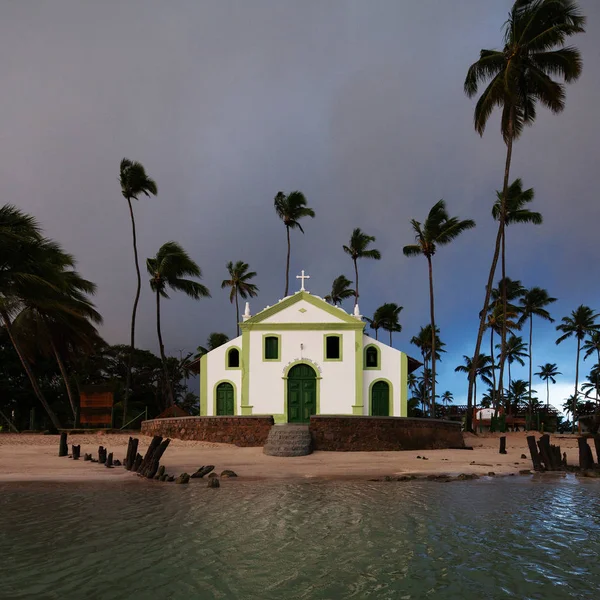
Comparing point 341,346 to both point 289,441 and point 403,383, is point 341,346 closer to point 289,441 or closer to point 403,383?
point 403,383

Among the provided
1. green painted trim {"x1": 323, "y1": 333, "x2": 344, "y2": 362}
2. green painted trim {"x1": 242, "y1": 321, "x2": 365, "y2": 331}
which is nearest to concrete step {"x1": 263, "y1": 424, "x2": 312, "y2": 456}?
green painted trim {"x1": 323, "y1": 333, "x2": 344, "y2": 362}

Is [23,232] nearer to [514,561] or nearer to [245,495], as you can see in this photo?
[245,495]

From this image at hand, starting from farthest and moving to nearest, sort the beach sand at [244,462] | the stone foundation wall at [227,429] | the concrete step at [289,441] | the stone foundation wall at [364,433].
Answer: the stone foundation wall at [227,429]
the stone foundation wall at [364,433]
the concrete step at [289,441]
the beach sand at [244,462]

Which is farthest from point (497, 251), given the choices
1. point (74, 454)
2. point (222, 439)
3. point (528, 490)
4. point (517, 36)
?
point (74, 454)

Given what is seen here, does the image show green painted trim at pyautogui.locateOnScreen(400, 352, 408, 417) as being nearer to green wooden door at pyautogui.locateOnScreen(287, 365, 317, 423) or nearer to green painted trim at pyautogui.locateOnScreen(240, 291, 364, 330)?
green painted trim at pyautogui.locateOnScreen(240, 291, 364, 330)

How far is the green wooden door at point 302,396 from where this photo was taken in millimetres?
28750

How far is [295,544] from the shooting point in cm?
869

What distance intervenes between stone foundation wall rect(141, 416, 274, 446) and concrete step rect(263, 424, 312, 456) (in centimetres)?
91

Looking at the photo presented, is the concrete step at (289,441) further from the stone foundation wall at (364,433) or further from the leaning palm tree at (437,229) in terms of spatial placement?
the leaning palm tree at (437,229)

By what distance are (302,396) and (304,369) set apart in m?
1.29

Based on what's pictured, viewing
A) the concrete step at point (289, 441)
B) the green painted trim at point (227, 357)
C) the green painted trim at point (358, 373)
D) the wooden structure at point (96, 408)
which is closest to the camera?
the concrete step at point (289, 441)

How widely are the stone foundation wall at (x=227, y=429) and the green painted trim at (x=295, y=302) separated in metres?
5.93

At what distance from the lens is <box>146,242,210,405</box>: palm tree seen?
3934 cm

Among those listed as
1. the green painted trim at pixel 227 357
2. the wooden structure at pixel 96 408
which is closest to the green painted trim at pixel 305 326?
the green painted trim at pixel 227 357
